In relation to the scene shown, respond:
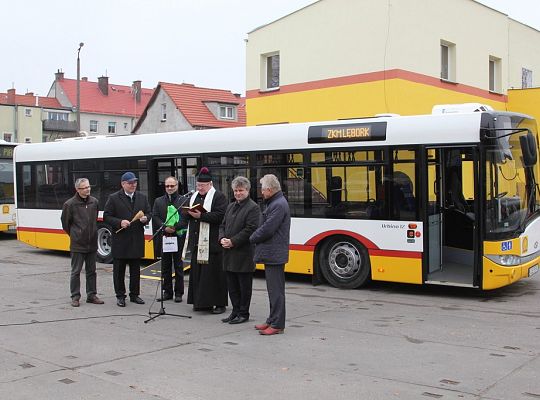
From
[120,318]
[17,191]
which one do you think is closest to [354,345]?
[120,318]

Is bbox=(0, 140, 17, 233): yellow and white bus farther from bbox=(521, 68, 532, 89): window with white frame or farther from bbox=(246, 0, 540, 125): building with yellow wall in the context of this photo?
bbox=(521, 68, 532, 89): window with white frame

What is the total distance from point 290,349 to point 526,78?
69.2 feet

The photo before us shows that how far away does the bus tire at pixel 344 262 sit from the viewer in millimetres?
10367

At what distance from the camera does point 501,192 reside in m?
9.37

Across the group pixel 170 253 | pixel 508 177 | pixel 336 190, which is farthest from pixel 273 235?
pixel 508 177

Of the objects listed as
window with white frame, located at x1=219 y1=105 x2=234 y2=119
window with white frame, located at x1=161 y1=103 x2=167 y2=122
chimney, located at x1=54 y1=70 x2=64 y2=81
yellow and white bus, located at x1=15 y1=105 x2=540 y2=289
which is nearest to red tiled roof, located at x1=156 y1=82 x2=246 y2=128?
window with white frame, located at x1=219 y1=105 x2=234 y2=119

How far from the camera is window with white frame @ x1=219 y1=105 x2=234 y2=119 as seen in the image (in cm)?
4956

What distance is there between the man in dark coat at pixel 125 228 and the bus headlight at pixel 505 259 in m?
4.95

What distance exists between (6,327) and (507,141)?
24.0 ft

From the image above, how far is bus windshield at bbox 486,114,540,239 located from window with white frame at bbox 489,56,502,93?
543 inches

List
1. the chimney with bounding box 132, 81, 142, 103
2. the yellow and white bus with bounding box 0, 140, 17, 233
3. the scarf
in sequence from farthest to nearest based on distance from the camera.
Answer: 1. the chimney with bounding box 132, 81, 142, 103
2. the yellow and white bus with bounding box 0, 140, 17, 233
3. the scarf

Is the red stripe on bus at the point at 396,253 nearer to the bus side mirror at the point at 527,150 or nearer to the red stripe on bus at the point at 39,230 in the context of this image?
the bus side mirror at the point at 527,150

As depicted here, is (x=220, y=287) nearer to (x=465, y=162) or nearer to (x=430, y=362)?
(x=430, y=362)

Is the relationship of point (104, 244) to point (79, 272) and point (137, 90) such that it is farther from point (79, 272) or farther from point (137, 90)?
point (137, 90)
